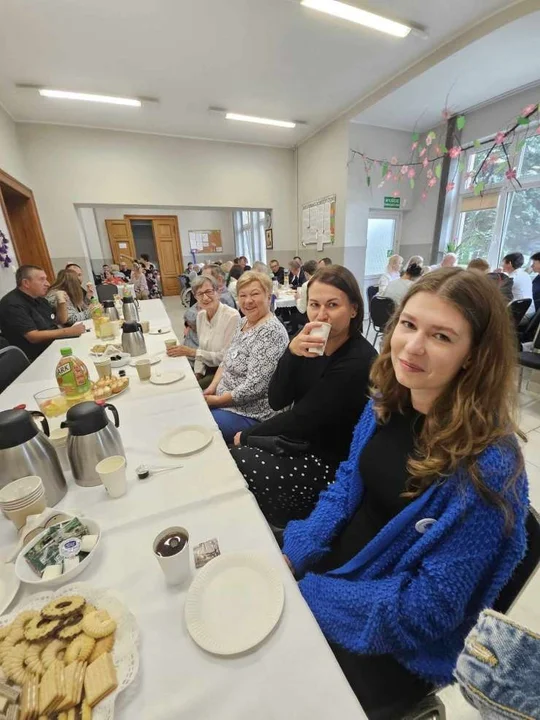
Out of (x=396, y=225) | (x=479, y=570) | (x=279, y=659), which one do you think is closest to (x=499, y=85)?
(x=396, y=225)

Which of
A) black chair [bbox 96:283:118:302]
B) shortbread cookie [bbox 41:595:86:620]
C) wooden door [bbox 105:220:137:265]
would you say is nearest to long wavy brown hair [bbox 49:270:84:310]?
black chair [bbox 96:283:118:302]

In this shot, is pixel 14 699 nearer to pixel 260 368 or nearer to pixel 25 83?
pixel 260 368

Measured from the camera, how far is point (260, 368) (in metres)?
1.76

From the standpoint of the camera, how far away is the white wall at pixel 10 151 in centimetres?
425

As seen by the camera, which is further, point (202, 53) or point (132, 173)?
point (132, 173)

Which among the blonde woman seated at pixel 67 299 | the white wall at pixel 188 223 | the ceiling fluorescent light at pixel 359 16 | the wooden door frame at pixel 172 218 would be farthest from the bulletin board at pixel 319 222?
the wooden door frame at pixel 172 218

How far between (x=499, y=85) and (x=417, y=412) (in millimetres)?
5678

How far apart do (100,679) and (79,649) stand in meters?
0.07

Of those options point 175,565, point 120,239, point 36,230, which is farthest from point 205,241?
point 175,565

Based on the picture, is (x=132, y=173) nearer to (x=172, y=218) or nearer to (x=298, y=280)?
(x=298, y=280)

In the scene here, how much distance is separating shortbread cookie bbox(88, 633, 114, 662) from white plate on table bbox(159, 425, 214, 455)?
59 centimetres

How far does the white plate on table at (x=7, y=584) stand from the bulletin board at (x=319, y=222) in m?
6.17

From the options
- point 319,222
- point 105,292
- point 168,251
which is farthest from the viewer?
point 168,251

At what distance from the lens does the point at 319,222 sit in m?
6.17
